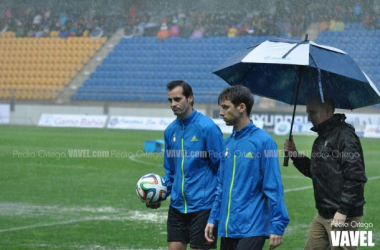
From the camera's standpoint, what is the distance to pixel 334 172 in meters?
5.30

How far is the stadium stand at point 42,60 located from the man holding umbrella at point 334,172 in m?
37.8

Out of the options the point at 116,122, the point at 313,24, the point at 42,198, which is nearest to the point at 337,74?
the point at 42,198

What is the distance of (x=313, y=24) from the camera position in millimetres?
40656

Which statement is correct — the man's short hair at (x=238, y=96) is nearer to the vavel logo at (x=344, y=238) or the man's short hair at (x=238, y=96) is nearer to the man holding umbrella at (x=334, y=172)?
the man holding umbrella at (x=334, y=172)

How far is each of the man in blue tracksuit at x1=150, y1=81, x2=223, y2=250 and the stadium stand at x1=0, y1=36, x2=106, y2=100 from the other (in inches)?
1457

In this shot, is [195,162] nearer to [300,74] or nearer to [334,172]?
[300,74]

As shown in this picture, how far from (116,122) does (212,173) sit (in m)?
29.5

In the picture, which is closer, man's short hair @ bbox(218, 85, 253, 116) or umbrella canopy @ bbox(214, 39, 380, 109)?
man's short hair @ bbox(218, 85, 253, 116)

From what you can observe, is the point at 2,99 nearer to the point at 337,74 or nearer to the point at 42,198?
the point at 42,198

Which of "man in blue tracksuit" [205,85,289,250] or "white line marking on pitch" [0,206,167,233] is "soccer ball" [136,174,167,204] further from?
"white line marking on pitch" [0,206,167,233]

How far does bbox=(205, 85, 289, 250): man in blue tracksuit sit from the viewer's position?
199 inches

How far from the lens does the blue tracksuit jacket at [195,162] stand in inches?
236

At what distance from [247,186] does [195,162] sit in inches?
38.6

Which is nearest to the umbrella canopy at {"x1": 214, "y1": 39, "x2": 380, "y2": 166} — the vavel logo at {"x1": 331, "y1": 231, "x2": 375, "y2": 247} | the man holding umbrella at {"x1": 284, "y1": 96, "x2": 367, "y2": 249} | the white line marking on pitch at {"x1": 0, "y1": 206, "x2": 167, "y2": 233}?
the man holding umbrella at {"x1": 284, "y1": 96, "x2": 367, "y2": 249}
